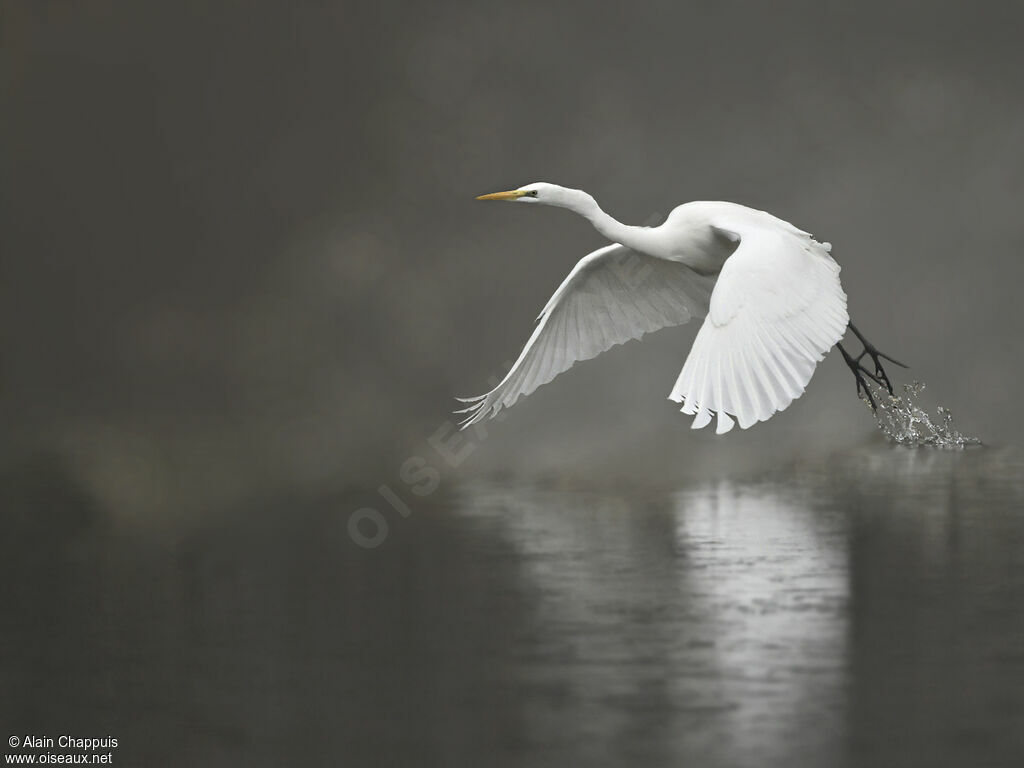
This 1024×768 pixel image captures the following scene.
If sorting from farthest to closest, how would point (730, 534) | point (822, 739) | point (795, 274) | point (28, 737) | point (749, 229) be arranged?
point (749, 229), point (795, 274), point (730, 534), point (28, 737), point (822, 739)

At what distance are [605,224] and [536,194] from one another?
265mm

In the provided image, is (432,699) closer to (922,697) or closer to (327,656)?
(327,656)

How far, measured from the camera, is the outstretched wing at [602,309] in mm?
4775

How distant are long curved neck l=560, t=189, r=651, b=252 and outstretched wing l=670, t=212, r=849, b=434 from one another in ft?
1.64

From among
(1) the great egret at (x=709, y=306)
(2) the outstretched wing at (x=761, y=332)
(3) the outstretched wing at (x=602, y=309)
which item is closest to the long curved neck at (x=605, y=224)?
(1) the great egret at (x=709, y=306)

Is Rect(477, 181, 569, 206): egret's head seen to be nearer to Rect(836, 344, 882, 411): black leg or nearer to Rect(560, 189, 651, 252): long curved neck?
Rect(560, 189, 651, 252): long curved neck

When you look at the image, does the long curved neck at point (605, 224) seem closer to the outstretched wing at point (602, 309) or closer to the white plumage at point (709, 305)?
the white plumage at point (709, 305)

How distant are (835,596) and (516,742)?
1.06m

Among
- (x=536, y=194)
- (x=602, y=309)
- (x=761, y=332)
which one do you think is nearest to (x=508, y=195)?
(x=536, y=194)

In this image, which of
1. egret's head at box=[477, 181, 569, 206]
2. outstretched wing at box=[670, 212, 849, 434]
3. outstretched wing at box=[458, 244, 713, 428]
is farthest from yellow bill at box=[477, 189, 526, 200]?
outstretched wing at box=[670, 212, 849, 434]

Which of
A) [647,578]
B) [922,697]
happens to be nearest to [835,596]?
[647,578]

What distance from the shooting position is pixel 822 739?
2002 millimetres

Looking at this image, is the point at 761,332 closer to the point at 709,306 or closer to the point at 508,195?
the point at 709,306

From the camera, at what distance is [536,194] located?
4598 mm
